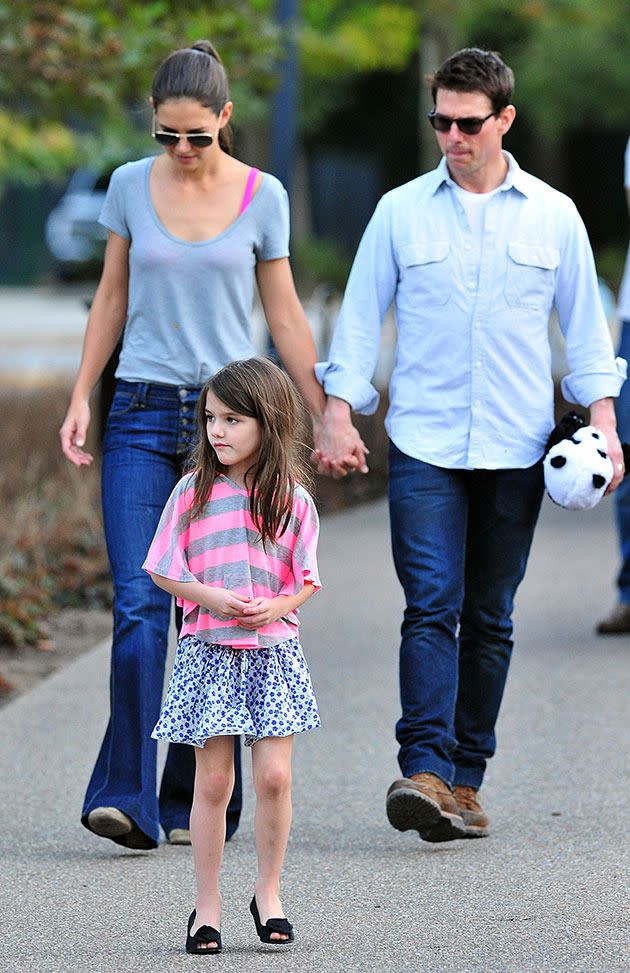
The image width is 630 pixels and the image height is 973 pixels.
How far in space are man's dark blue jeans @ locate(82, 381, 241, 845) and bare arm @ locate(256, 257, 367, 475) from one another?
0.32 meters

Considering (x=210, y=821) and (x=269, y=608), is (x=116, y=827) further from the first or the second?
(x=269, y=608)

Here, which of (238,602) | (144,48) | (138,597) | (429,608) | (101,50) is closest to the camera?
(238,602)

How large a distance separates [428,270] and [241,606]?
137cm

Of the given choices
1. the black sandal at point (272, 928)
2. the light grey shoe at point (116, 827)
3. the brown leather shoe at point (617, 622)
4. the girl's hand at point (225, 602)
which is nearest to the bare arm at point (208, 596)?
the girl's hand at point (225, 602)

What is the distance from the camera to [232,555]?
4.29 metres

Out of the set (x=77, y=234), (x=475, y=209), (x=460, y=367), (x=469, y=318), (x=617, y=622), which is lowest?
(x=77, y=234)

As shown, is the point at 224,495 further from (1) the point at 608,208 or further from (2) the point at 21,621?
(1) the point at 608,208

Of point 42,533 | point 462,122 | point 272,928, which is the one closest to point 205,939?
point 272,928

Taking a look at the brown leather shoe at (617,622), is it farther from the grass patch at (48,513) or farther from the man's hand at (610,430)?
the man's hand at (610,430)

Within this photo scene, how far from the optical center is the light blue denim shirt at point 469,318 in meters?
5.19

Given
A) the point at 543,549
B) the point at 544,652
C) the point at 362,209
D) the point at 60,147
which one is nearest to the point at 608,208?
the point at 362,209

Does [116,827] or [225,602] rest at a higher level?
[225,602]

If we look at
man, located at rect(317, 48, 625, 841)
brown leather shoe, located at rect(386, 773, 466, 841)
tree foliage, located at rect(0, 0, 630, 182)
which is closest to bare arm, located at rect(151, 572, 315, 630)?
brown leather shoe, located at rect(386, 773, 466, 841)

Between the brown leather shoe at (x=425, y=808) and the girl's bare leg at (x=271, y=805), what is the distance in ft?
2.40
